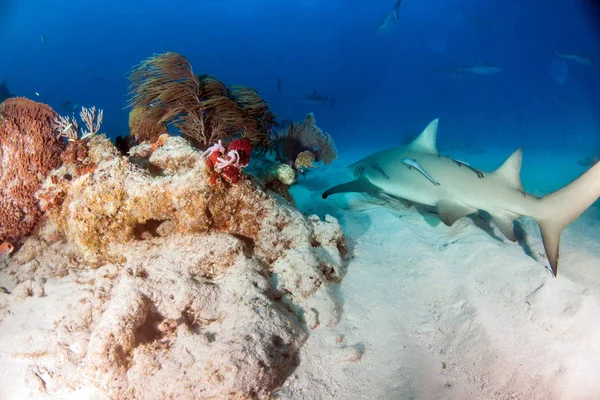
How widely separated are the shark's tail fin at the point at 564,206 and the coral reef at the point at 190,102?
430cm

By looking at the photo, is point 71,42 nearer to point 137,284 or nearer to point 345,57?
point 345,57

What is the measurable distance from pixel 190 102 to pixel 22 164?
A: 2.28 metres

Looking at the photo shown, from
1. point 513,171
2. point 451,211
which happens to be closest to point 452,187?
point 451,211

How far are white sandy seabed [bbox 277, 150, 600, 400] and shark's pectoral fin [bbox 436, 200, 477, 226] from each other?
28 cm

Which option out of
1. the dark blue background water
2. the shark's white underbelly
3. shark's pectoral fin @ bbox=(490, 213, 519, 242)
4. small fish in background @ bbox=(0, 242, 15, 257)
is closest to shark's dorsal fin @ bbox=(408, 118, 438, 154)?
the shark's white underbelly

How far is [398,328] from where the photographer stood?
2871mm

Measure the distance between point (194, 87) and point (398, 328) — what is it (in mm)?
4330

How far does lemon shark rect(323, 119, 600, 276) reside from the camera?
3336 mm

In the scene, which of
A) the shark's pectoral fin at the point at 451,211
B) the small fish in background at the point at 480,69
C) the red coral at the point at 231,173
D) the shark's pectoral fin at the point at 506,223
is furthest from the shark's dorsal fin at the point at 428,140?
the small fish in background at the point at 480,69

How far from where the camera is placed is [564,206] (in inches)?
133

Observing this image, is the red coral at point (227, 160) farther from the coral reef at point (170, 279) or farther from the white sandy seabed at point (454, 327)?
the white sandy seabed at point (454, 327)

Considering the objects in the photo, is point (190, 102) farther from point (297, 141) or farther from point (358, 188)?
point (358, 188)

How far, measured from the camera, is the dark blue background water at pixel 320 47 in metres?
85.8

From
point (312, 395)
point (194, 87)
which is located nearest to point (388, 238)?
point (312, 395)
